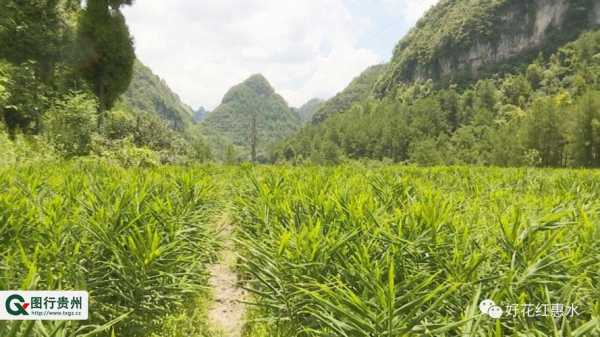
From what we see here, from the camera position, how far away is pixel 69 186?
4137 millimetres

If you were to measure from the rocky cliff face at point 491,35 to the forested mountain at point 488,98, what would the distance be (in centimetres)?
35

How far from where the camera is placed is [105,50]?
17.4 meters

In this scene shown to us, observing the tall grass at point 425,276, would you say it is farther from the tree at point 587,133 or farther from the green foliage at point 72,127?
the tree at point 587,133

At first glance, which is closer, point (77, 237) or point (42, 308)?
point (42, 308)

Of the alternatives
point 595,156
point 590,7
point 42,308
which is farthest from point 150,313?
point 590,7

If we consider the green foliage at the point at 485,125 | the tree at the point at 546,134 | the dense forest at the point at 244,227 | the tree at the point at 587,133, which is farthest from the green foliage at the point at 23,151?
the tree at the point at 546,134

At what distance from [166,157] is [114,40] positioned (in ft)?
21.4

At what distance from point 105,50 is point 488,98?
327 ft

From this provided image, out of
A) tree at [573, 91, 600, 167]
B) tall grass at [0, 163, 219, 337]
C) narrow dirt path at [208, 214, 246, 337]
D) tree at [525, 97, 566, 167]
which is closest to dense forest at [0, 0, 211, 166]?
narrow dirt path at [208, 214, 246, 337]

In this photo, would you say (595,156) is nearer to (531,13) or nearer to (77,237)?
(77,237)

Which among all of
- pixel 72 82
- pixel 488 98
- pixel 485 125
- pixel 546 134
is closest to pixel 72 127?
pixel 72 82

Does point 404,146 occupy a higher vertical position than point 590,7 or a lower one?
lower

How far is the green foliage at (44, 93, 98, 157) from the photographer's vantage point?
13023 mm

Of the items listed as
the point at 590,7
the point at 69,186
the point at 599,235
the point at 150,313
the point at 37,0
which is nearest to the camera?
the point at 599,235
